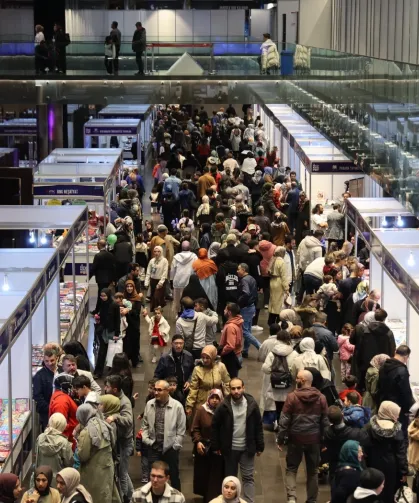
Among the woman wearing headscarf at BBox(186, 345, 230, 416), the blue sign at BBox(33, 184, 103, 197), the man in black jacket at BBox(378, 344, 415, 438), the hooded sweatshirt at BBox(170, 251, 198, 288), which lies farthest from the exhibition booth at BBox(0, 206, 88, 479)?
the blue sign at BBox(33, 184, 103, 197)

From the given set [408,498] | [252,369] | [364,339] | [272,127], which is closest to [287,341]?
[364,339]

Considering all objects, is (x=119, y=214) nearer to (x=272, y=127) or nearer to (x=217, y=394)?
(x=217, y=394)

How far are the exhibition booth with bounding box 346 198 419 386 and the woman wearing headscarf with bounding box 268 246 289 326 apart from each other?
3.68 feet

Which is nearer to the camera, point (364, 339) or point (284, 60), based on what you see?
point (364, 339)

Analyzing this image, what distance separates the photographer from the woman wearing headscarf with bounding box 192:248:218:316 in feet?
54.4

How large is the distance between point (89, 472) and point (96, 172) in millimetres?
13972

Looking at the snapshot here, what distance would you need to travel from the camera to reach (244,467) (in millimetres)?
10672

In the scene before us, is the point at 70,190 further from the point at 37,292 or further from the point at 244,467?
the point at 244,467

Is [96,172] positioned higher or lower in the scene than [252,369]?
higher

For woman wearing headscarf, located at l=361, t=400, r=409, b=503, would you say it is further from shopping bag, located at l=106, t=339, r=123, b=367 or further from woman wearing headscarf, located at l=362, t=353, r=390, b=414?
shopping bag, located at l=106, t=339, r=123, b=367

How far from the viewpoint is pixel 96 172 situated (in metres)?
23.5

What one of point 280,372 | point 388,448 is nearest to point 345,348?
point 280,372

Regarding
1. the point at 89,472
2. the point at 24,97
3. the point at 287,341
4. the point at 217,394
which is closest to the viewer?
the point at 89,472

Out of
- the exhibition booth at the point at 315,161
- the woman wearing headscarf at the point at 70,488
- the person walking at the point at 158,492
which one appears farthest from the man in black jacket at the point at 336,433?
the exhibition booth at the point at 315,161
